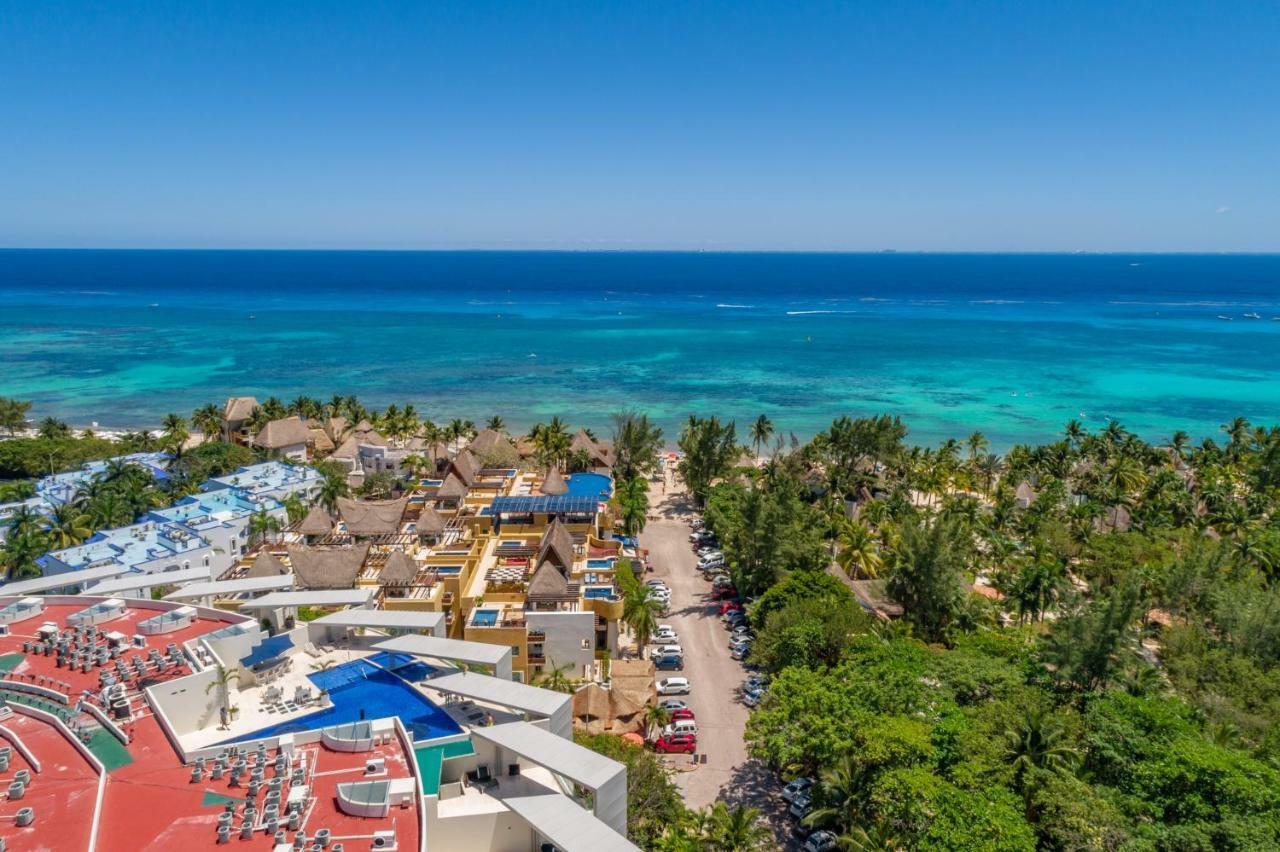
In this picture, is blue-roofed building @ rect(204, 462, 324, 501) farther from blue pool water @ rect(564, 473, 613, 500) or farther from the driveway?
the driveway

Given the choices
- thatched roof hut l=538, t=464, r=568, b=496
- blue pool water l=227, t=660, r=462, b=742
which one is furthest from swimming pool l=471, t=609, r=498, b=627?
thatched roof hut l=538, t=464, r=568, b=496

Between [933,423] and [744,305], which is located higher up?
[744,305]

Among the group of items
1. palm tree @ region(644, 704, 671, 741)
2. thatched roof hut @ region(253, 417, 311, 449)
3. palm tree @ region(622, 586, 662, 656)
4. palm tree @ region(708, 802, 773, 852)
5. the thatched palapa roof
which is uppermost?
the thatched palapa roof

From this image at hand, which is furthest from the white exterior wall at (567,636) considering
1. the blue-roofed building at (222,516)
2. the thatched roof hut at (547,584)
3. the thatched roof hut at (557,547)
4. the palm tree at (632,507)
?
the blue-roofed building at (222,516)

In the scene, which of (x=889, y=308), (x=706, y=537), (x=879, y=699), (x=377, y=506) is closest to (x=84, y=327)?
(x=377, y=506)

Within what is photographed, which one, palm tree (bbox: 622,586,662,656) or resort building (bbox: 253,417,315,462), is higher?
resort building (bbox: 253,417,315,462)

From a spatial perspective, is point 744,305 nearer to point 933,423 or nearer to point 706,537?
point 933,423

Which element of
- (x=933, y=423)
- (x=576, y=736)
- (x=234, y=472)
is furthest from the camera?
(x=933, y=423)

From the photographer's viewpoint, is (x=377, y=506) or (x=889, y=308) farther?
(x=889, y=308)
